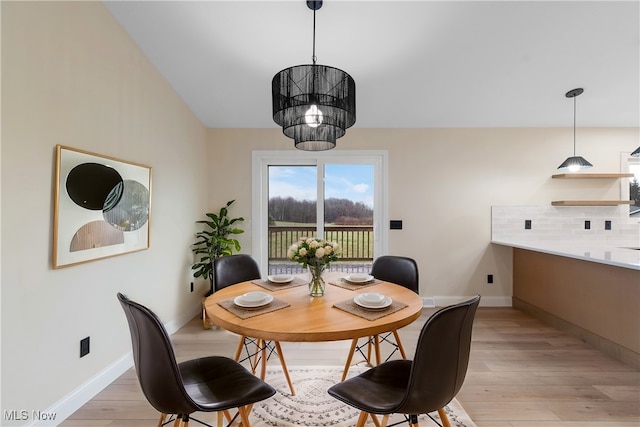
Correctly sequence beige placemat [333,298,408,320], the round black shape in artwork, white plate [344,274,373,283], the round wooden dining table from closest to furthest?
the round wooden dining table
beige placemat [333,298,408,320]
the round black shape in artwork
white plate [344,274,373,283]

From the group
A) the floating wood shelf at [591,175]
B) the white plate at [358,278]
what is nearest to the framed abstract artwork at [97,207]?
the white plate at [358,278]

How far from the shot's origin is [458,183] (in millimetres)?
3590

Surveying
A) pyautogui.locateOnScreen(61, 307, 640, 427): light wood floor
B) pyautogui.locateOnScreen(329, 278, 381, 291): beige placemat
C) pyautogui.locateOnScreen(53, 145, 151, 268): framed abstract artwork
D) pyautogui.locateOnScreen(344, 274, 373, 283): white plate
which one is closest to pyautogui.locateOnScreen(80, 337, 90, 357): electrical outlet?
pyautogui.locateOnScreen(61, 307, 640, 427): light wood floor

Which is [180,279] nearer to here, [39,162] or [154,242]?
[154,242]

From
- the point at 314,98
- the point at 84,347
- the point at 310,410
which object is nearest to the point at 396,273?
the point at 310,410

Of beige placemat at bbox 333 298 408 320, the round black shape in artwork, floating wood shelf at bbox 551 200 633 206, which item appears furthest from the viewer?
floating wood shelf at bbox 551 200 633 206

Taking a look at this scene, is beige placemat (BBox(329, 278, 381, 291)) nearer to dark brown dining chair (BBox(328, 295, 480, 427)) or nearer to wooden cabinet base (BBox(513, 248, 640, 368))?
dark brown dining chair (BBox(328, 295, 480, 427))

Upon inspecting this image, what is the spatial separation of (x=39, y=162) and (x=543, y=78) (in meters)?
4.09

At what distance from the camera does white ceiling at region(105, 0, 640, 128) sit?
209cm

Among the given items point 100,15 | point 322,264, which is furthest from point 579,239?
point 100,15

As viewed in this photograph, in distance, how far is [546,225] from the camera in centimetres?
355

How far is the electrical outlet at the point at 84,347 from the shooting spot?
1.86m

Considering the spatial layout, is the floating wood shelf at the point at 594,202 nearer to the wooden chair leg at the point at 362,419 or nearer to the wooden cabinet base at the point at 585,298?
the wooden cabinet base at the point at 585,298

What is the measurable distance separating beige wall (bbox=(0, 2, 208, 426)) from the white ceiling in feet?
1.53
